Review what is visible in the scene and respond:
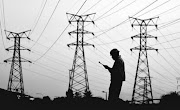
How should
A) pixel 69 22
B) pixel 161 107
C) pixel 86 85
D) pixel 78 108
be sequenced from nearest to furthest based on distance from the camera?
1. pixel 161 107
2. pixel 78 108
3. pixel 86 85
4. pixel 69 22

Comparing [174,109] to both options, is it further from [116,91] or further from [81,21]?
[81,21]

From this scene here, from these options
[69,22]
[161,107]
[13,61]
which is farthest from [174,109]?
[13,61]

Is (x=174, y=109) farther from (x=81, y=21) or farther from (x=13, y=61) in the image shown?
(x=13, y=61)

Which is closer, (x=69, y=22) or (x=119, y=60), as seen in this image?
(x=119, y=60)

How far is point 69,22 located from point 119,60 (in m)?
24.0

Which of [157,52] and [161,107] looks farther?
[157,52]

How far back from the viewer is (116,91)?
8234 millimetres

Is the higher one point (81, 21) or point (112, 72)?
point (81, 21)

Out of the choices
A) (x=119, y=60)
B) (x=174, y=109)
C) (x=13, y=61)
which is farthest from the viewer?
(x=13, y=61)

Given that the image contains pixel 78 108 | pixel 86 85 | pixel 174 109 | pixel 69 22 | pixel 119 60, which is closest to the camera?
pixel 174 109

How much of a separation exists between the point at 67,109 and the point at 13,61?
27.6 metres

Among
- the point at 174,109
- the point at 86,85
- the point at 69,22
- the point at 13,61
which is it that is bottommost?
the point at 174,109

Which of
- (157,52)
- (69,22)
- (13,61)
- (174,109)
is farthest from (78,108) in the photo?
(13,61)

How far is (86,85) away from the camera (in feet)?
98.2
